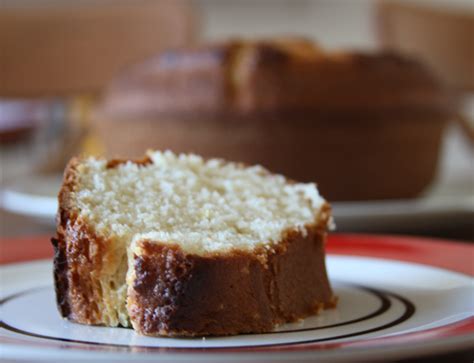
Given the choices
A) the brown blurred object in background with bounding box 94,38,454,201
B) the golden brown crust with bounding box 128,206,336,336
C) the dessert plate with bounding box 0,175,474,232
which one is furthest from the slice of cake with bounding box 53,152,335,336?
the brown blurred object in background with bounding box 94,38,454,201

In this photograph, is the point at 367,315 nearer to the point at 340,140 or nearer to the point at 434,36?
the point at 340,140

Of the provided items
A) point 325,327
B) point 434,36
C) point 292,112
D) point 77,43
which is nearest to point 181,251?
point 325,327

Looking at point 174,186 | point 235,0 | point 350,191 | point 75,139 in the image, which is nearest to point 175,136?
point 350,191

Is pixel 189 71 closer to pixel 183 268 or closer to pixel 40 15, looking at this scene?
pixel 183 268

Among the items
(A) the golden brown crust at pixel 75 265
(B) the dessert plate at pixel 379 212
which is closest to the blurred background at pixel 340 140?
(B) the dessert plate at pixel 379 212

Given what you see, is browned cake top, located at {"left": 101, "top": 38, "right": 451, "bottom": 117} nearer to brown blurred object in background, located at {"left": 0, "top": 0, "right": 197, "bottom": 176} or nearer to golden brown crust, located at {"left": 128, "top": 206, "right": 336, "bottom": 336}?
golden brown crust, located at {"left": 128, "top": 206, "right": 336, "bottom": 336}

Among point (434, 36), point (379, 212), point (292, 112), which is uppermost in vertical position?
point (434, 36)

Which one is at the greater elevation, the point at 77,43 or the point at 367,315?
the point at 77,43

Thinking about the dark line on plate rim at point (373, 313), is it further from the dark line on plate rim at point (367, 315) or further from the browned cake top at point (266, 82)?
the browned cake top at point (266, 82)

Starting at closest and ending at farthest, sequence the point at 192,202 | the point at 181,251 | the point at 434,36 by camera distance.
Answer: the point at 181,251
the point at 192,202
the point at 434,36
